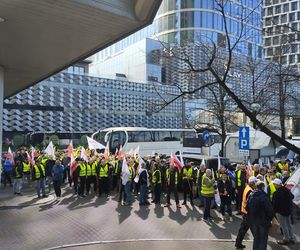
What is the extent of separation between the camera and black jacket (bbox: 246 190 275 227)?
8.30 meters

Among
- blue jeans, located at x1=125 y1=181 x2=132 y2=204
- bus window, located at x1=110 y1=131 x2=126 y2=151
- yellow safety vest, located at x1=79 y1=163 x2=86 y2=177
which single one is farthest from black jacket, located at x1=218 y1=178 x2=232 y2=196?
bus window, located at x1=110 y1=131 x2=126 y2=151

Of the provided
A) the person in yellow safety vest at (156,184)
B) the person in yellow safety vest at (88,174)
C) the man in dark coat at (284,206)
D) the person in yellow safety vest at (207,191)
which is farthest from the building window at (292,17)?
the person in yellow safety vest at (88,174)

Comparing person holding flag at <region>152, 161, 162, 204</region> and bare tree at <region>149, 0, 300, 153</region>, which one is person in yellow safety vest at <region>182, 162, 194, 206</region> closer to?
person holding flag at <region>152, 161, 162, 204</region>

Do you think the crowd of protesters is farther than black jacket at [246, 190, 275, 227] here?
Yes

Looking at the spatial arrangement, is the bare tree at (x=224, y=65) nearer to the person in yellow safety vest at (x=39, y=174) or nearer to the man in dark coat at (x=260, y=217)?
the man in dark coat at (x=260, y=217)

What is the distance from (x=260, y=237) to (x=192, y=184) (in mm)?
7435

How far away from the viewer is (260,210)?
8.35 meters

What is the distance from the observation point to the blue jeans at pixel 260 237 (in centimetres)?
833

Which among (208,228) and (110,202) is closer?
(208,228)

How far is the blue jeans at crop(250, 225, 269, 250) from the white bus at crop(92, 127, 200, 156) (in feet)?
76.1

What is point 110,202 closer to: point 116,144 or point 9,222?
point 9,222

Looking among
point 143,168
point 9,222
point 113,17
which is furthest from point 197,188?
point 113,17

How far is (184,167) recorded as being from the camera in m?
15.8

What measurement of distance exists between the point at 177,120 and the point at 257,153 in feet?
153
